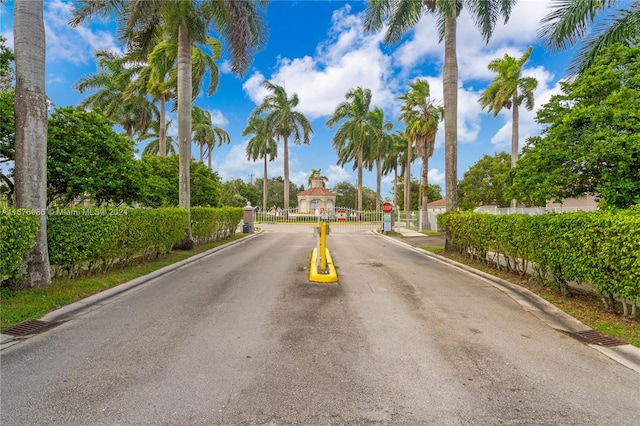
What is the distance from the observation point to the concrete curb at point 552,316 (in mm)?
3896

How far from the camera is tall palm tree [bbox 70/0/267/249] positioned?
1139cm

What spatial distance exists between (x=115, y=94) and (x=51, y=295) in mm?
23477

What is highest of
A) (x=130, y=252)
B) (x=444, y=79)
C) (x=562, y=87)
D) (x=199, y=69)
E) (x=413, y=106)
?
(x=413, y=106)

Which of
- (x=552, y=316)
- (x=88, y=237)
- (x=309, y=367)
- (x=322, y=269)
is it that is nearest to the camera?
(x=309, y=367)

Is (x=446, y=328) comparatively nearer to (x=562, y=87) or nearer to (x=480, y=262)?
(x=480, y=262)

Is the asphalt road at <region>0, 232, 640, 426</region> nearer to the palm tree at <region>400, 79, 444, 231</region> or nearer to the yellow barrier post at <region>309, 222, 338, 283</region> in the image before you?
the yellow barrier post at <region>309, 222, 338, 283</region>

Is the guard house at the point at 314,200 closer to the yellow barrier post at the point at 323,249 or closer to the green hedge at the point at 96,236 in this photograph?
the green hedge at the point at 96,236

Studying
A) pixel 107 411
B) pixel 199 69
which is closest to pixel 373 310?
pixel 107 411

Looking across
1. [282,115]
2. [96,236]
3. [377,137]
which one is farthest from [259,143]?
[96,236]

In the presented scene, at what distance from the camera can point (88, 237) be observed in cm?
706

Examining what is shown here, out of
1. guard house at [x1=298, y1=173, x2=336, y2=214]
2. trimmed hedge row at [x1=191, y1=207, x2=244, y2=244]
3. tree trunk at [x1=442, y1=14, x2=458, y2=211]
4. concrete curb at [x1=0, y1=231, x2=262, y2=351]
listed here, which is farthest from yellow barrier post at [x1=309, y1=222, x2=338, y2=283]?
guard house at [x1=298, y1=173, x2=336, y2=214]

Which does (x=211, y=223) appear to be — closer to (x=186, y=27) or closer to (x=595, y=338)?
(x=186, y=27)

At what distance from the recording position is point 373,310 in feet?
18.5

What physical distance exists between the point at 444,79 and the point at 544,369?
1219cm
